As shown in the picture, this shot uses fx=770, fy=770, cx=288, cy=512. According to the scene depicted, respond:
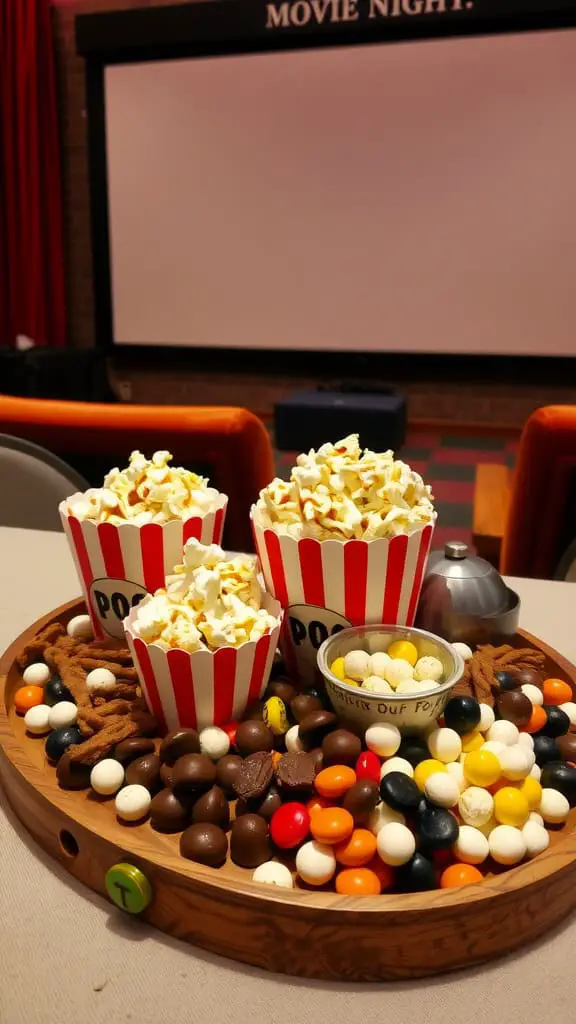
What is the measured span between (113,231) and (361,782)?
5473 millimetres

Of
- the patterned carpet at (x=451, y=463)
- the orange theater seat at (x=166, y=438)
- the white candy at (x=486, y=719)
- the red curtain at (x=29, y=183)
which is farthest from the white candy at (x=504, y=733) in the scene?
the red curtain at (x=29, y=183)

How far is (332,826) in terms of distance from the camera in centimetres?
56

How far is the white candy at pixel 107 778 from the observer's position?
0.62 metres

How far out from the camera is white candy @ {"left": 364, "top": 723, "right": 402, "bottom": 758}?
63 cm

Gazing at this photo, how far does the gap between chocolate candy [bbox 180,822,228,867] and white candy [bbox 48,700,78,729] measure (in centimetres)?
18

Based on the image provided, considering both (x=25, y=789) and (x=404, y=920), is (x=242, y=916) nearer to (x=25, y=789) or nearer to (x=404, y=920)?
(x=404, y=920)

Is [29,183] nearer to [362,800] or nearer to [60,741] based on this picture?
[60,741]

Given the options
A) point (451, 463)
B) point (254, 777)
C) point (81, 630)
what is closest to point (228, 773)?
point (254, 777)

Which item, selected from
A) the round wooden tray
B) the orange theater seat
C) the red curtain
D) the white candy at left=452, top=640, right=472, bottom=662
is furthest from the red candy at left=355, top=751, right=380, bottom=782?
the red curtain

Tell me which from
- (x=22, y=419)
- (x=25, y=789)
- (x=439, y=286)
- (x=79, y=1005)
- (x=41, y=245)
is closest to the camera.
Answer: (x=79, y=1005)

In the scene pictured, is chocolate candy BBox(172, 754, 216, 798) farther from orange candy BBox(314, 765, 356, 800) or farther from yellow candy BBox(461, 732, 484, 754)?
yellow candy BBox(461, 732, 484, 754)

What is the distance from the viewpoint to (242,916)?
0.52 metres

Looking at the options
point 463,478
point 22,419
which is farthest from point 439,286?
point 22,419

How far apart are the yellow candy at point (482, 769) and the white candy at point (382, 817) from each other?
0.07m
